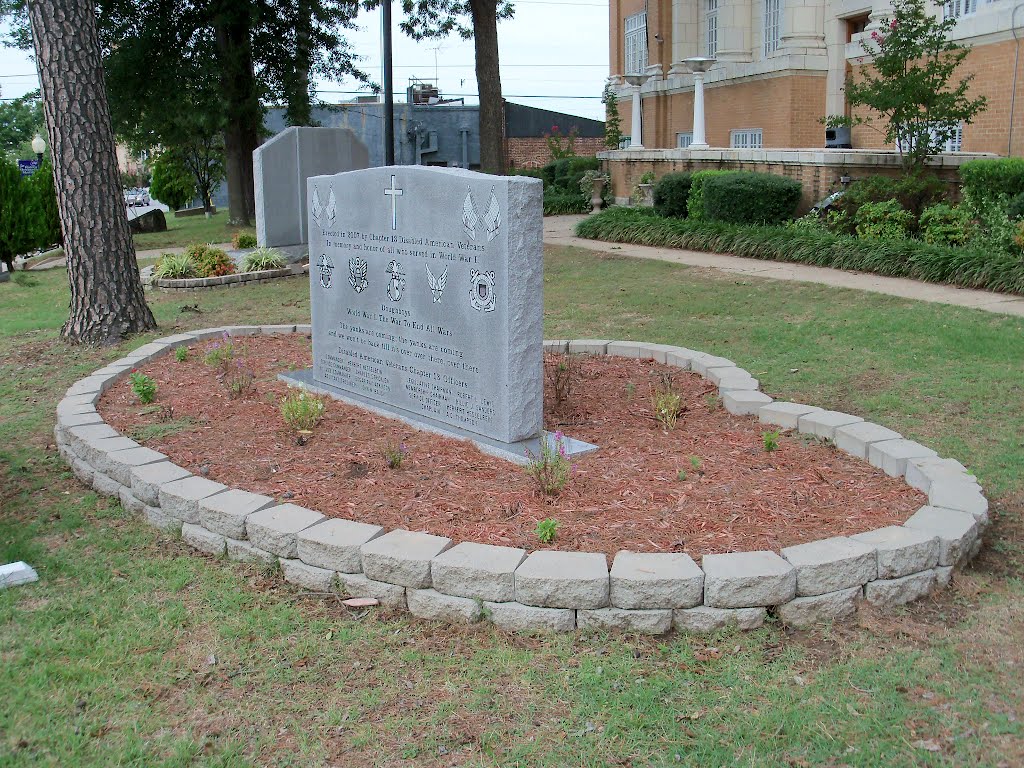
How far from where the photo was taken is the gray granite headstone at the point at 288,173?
14.4 metres

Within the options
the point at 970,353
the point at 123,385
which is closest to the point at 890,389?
the point at 970,353

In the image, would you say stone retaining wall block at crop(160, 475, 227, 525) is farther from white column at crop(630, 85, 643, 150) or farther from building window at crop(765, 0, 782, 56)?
white column at crop(630, 85, 643, 150)

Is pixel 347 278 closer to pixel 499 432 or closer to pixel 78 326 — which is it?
pixel 499 432

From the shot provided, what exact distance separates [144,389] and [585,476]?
3235mm

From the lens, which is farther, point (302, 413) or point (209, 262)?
point (209, 262)

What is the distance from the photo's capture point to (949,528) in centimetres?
398

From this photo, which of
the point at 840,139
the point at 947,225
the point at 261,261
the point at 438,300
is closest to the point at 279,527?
the point at 438,300

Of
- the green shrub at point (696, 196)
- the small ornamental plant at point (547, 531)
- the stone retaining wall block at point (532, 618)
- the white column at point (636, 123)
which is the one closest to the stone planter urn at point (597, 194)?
the white column at point (636, 123)

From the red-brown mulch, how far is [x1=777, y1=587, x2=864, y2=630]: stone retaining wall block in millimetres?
347

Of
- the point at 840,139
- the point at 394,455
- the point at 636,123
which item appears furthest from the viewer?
the point at 636,123

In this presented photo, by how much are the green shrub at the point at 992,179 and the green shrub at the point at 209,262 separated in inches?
382

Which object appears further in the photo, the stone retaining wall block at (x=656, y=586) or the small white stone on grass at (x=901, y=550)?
the small white stone on grass at (x=901, y=550)

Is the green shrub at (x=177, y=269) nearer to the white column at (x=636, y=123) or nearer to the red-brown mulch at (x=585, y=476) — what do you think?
the red-brown mulch at (x=585, y=476)

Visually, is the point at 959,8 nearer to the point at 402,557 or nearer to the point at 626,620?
the point at 626,620
